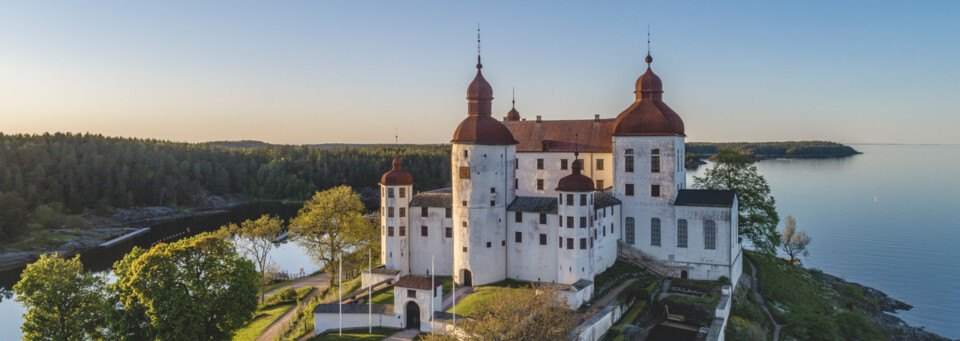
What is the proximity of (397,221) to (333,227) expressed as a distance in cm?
723

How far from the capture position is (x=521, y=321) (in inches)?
964

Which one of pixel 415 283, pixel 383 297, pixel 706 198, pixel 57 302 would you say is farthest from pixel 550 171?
pixel 57 302

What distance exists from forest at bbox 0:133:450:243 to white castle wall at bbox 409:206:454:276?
5519 cm

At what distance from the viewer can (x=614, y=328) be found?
3189cm

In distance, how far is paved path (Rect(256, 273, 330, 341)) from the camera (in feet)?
117

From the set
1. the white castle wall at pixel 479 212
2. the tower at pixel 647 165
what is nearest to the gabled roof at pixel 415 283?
the white castle wall at pixel 479 212

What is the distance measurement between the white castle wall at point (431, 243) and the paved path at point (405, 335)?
8789 millimetres

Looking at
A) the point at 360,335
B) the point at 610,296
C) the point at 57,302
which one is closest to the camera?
the point at 57,302

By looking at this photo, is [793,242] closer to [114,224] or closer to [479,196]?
[479,196]

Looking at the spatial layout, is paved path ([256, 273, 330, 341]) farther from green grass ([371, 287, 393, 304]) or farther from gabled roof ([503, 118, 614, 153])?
gabled roof ([503, 118, 614, 153])

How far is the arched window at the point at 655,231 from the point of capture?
41.3m

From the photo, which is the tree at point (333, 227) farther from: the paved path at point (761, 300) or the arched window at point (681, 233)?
the paved path at point (761, 300)

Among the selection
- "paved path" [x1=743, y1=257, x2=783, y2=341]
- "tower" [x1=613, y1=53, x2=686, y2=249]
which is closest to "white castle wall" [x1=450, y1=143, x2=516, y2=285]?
"tower" [x1=613, y1=53, x2=686, y2=249]

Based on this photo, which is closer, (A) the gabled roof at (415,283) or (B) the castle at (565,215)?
(A) the gabled roof at (415,283)
